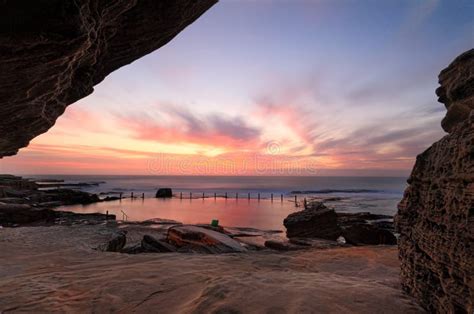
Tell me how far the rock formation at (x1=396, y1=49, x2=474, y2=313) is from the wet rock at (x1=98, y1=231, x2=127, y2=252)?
9.34 meters

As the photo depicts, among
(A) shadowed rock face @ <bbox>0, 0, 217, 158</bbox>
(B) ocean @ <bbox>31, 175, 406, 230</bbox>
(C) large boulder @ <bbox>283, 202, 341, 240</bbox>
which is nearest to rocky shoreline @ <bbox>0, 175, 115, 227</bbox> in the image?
(B) ocean @ <bbox>31, 175, 406, 230</bbox>

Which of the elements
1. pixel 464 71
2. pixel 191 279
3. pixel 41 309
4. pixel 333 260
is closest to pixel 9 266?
pixel 41 309

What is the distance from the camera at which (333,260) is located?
27.7 ft

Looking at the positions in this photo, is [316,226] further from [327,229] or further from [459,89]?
[459,89]

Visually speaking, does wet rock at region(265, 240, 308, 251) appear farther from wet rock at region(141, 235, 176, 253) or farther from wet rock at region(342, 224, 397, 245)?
wet rock at region(141, 235, 176, 253)

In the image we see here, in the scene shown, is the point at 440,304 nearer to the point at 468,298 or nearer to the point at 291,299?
the point at 468,298

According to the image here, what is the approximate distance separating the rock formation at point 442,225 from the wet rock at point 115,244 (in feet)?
30.6

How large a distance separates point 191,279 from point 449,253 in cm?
400

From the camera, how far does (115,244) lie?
11.6 meters

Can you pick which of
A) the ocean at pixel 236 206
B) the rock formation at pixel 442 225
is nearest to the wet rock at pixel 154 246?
the rock formation at pixel 442 225

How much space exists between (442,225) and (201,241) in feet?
37.1

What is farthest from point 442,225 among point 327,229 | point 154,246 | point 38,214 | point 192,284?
point 38,214

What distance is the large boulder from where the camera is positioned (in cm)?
1914

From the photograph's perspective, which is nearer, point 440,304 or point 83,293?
point 440,304
